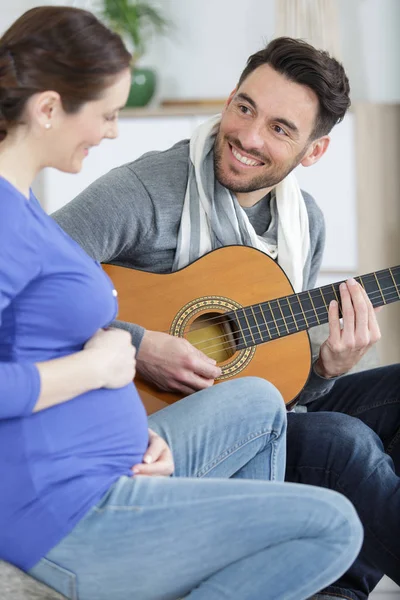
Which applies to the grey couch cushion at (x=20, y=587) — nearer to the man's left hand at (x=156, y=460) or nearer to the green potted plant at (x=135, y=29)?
the man's left hand at (x=156, y=460)

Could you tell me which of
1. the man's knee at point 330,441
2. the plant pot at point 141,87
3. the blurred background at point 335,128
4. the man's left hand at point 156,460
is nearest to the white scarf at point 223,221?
the man's knee at point 330,441

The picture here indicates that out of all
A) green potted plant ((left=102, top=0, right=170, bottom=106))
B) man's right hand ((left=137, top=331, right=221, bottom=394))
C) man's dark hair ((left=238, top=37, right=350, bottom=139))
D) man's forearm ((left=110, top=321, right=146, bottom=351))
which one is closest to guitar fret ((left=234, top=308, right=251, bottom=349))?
man's right hand ((left=137, top=331, right=221, bottom=394))

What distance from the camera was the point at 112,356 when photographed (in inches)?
50.0

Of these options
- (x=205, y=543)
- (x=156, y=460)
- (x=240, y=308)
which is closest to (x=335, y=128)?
(x=240, y=308)

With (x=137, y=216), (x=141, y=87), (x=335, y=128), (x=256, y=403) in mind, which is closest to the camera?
(x=256, y=403)

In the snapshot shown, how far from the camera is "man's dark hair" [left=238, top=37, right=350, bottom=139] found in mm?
1988

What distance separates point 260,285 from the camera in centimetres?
196

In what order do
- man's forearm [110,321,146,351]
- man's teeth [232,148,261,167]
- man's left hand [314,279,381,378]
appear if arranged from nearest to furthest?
man's forearm [110,321,146,351] → man's left hand [314,279,381,378] → man's teeth [232,148,261,167]

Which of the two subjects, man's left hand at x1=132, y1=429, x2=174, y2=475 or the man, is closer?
man's left hand at x1=132, y1=429, x2=174, y2=475

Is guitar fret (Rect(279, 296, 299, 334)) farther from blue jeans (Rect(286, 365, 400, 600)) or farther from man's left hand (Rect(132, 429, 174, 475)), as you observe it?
man's left hand (Rect(132, 429, 174, 475))

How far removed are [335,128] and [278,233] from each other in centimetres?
171

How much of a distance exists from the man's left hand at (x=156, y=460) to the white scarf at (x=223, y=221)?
630 mm

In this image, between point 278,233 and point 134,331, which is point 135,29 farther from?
point 134,331

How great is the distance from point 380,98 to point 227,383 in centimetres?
280
